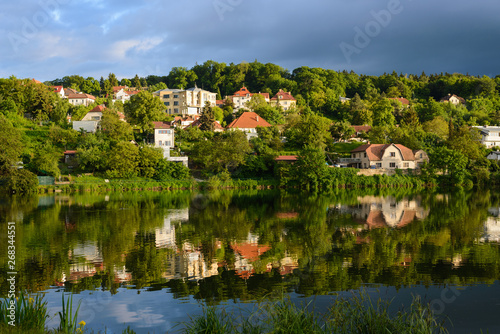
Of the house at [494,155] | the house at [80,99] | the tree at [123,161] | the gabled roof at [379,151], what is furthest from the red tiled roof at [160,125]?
the house at [494,155]

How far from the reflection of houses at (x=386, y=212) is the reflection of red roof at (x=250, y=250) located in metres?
8.47

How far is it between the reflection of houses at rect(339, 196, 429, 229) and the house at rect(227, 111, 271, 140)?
127ft

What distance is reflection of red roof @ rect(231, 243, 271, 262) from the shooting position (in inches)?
685

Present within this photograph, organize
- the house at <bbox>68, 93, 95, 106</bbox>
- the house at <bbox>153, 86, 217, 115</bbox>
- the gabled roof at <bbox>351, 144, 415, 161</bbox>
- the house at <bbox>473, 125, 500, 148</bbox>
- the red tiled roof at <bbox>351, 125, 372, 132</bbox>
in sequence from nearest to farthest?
the gabled roof at <bbox>351, 144, 415, 161</bbox>
the red tiled roof at <bbox>351, 125, 372, 132</bbox>
the house at <bbox>473, 125, 500, 148</bbox>
the house at <bbox>68, 93, 95, 106</bbox>
the house at <bbox>153, 86, 217, 115</bbox>

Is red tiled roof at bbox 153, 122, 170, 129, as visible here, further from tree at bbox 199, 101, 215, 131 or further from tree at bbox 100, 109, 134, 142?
tree at bbox 199, 101, 215, 131

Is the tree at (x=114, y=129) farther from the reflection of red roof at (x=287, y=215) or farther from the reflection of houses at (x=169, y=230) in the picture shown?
the reflection of red roof at (x=287, y=215)

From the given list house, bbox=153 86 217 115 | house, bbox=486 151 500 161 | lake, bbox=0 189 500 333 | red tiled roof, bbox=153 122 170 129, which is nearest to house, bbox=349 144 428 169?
house, bbox=486 151 500 161

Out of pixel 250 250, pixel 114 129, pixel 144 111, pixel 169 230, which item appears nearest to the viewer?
pixel 250 250

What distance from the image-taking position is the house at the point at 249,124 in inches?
3006

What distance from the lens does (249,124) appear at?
78.1 metres

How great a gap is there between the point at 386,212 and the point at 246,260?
58.6ft

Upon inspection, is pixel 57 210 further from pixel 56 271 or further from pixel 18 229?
pixel 56 271

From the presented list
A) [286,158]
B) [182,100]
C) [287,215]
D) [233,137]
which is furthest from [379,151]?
[182,100]

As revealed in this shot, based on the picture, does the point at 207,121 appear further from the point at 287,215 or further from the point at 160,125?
the point at 287,215
